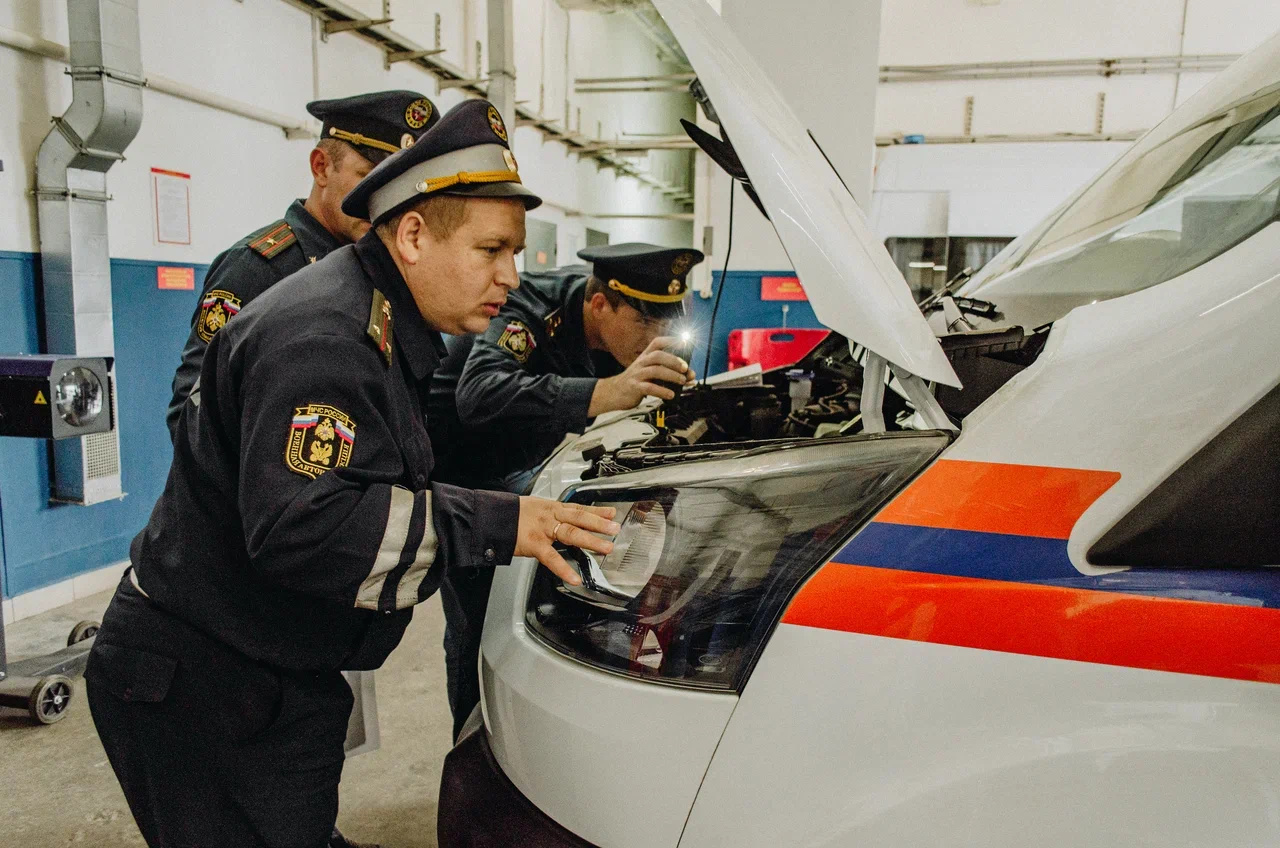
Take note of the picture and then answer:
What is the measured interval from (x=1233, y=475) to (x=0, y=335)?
159 inches

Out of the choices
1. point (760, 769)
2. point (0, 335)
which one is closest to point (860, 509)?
point (760, 769)

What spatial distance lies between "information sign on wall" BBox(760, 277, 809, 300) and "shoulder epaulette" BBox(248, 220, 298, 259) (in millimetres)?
5354

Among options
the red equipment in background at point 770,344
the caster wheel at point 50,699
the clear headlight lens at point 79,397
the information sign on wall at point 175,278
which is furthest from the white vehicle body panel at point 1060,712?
the red equipment in background at point 770,344

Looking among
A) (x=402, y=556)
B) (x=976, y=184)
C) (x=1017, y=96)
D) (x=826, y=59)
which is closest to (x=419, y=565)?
(x=402, y=556)

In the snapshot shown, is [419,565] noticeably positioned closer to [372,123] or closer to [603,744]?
[603,744]

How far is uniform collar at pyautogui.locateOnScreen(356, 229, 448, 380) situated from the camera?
1.19m

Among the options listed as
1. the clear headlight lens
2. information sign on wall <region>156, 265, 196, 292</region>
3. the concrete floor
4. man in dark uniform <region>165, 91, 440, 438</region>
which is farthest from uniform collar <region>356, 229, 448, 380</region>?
information sign on wall <region>156, 265, 196, 292</region>

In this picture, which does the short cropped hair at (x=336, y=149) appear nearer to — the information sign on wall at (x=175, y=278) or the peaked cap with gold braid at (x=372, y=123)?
the peaked cap with gold braid at (x=372, y=123)

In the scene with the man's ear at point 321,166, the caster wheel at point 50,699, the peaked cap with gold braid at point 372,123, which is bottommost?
the caster wheel at point 50,699

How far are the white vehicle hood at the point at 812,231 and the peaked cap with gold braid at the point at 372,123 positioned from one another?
115cm

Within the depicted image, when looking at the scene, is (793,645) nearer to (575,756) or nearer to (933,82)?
(575,756)

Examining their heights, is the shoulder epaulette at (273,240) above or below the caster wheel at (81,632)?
above

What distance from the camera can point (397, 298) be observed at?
120 cm

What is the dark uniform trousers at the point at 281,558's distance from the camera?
3.23ft
